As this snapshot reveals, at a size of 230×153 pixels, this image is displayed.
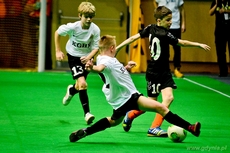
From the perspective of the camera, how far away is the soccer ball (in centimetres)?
819

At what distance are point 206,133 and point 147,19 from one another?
8804mm

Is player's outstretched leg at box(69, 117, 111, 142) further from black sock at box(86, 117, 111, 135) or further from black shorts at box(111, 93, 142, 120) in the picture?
black shorts at box(111, 93, 142, 120)

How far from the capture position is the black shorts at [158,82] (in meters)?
8.89

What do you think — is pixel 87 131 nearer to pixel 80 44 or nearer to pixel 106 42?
pixel 106 42

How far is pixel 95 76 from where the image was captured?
635 inches

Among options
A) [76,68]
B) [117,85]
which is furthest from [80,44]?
[117,85]

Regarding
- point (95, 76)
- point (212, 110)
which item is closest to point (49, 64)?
point (95, 76)

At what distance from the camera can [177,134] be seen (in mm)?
8195

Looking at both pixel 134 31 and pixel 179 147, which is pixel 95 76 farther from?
pixel 179 147

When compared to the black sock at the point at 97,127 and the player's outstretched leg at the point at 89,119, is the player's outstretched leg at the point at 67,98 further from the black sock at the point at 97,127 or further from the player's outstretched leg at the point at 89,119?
the black sock at the point at 97,127

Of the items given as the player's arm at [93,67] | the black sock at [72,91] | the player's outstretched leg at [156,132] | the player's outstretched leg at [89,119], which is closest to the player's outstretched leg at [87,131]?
the player's arm at [93,67]

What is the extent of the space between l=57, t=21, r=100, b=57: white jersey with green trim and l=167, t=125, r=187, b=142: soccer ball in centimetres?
227

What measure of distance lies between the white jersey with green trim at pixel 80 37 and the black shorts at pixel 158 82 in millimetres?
1367

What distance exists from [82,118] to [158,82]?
170 cm
